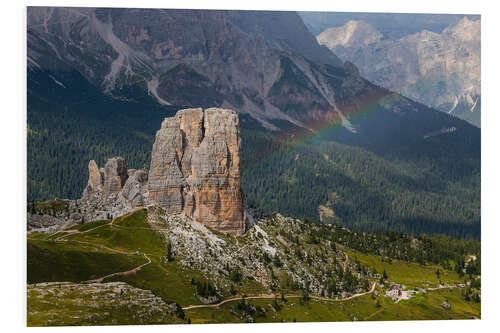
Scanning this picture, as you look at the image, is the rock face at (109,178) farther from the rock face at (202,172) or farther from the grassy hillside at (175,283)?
the grassy hillside at (175,283)

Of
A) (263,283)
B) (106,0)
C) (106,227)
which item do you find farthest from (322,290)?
(106,0)

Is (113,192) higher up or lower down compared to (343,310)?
higher up

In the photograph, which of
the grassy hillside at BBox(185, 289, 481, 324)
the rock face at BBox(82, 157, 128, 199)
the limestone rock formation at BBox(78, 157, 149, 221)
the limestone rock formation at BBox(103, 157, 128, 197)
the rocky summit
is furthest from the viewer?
the rock face at BBox(82, 157, 128, 199)

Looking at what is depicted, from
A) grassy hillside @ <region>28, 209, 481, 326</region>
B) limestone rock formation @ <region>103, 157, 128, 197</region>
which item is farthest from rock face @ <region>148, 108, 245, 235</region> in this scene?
limestone rock formation @ <region>103, 157, 128, 197</region>

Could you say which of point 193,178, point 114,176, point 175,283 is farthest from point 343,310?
point 114,176

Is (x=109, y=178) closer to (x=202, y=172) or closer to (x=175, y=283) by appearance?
(x=202, y=172)

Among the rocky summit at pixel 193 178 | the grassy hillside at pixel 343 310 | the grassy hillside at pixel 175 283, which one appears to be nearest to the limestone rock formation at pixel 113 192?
the rocky summit at pixel 193 178

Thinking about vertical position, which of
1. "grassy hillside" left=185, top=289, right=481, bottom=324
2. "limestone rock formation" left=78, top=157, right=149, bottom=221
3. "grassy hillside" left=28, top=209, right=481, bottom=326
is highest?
"limestone rock formation" left=78, top=157, right=149, bottom=221

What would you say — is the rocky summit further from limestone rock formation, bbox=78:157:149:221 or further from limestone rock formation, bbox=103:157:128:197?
limestone rock formation, bbox=103:157:128:197

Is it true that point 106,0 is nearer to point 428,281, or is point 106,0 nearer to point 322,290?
point 322,290
